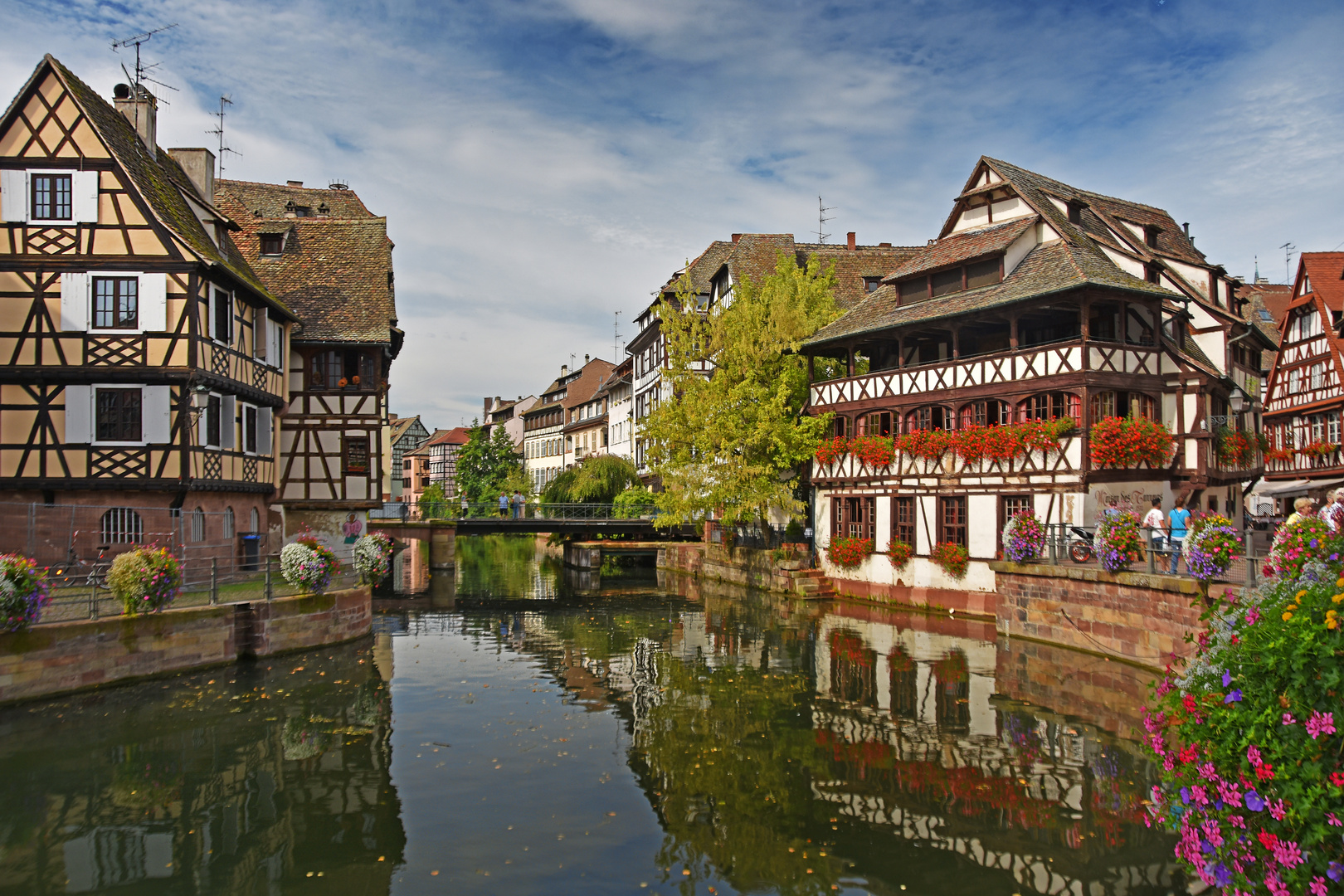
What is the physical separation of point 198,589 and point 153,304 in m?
7.86

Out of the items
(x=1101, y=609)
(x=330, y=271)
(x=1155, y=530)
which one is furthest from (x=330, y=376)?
(x=1155, y=530)

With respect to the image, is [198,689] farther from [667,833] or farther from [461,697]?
[667,833]

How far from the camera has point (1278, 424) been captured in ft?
132

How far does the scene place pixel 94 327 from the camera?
2283cm

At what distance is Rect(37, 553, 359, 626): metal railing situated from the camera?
17.0 metres

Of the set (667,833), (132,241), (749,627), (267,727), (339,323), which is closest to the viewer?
(667,833)

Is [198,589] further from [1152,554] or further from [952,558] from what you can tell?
[1152,554]

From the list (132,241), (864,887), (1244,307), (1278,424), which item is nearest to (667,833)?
(864,887)

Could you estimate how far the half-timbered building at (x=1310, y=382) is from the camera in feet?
116

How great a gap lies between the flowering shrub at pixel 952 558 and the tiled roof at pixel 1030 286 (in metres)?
6.57

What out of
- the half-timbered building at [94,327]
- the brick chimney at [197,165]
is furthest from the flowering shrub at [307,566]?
the brick chimney at [197,165]

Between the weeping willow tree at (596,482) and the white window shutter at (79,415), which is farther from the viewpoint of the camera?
the weeping willow tree at (596,482)

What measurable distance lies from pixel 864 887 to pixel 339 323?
2801cm

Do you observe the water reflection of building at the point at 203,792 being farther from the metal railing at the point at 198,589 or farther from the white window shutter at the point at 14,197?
the white window shutter at the point at 14,197
